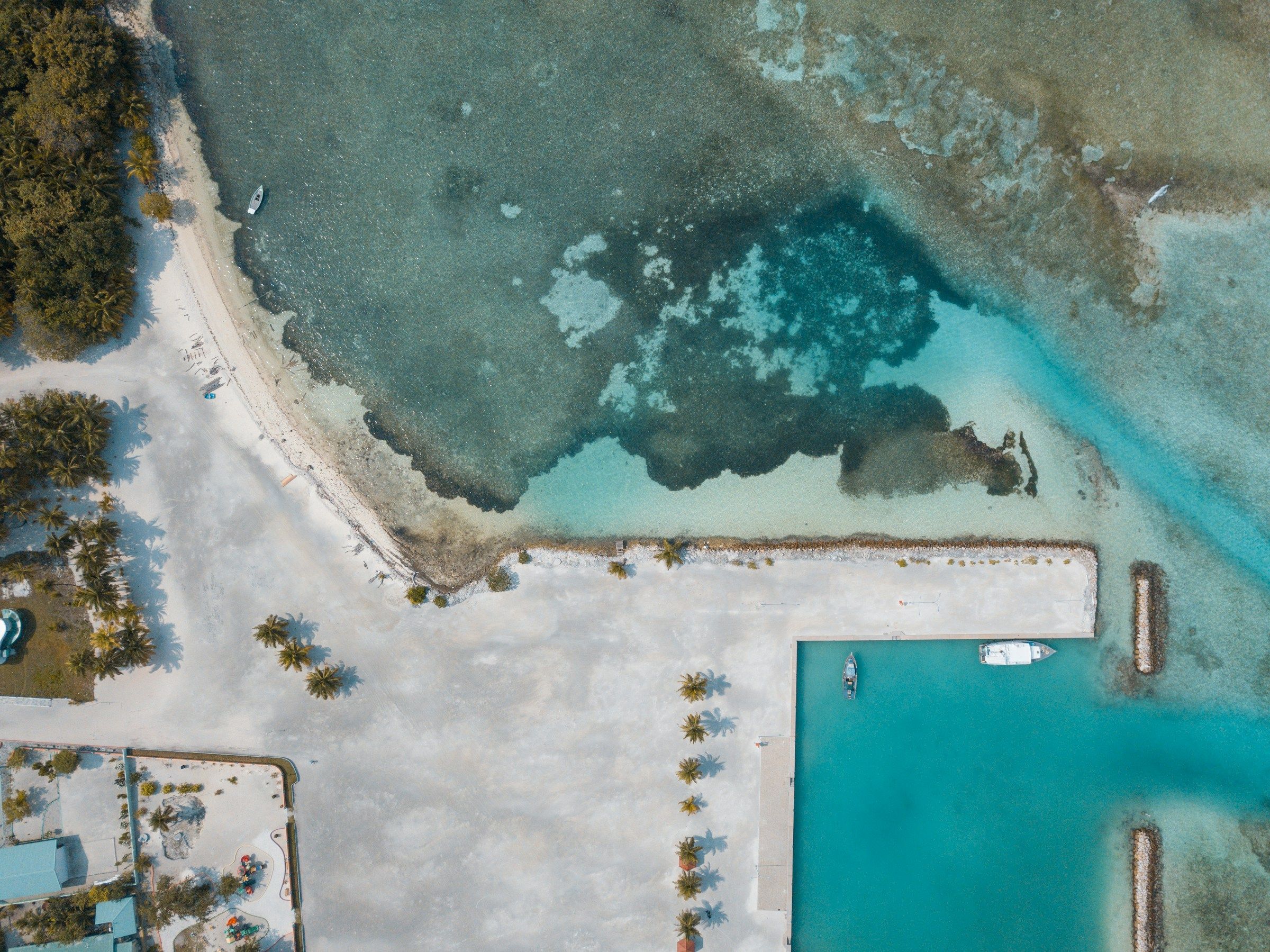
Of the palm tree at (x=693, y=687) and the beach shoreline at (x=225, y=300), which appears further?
the beach shoreline at (x=225, y=300)

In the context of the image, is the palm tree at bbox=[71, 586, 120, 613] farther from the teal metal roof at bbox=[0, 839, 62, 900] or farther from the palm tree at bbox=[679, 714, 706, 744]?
the palm tree at bbox=[679, 714, 706, 744]

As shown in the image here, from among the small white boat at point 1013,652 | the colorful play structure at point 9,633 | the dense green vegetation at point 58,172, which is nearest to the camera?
the dense green vegetation at point 58,172

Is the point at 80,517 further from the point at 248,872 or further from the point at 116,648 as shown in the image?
the point at 248,872

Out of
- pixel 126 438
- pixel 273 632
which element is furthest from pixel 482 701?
pixel 126 438

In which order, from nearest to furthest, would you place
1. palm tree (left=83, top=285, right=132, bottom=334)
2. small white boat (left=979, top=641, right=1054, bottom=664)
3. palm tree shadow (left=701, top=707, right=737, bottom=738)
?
palm tree (left=83, top=285, right=132, bottom=334) < small white boat (left=979, top=641, right=1054, bottom=664) < palm tree shadow (left=701, top=707, right=737, bottom=738)

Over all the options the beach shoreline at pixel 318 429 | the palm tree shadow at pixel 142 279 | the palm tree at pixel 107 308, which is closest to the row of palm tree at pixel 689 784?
the beach shoreline at pixel 318 429

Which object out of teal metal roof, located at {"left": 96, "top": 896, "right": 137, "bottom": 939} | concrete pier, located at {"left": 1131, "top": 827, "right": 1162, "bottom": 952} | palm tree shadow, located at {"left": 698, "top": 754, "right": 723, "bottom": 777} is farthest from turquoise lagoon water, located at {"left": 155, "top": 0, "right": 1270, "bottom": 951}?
teal metal roof, located at {"left": 96, "top": 896, "right": 137, "bottom": 939}

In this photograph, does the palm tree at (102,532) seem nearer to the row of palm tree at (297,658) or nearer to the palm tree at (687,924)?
the row of palm tree at (297,658)
